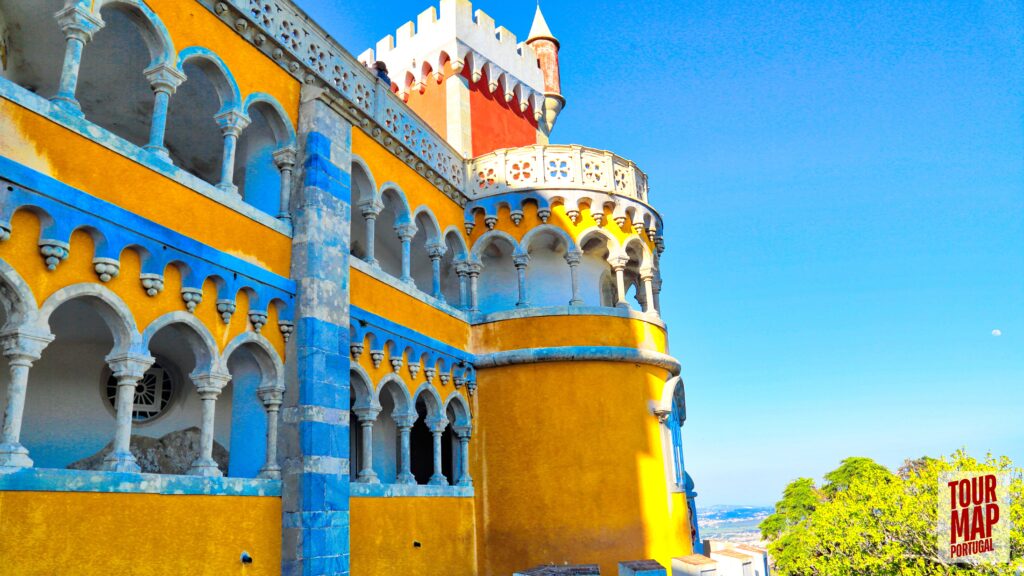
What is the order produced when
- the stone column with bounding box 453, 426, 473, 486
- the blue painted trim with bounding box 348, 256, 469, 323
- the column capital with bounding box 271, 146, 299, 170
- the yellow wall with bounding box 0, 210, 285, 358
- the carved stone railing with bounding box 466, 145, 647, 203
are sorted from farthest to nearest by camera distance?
the carved stone railing with bounding box 466, 145, 647, 203, the stone column with bounding box 453, 426, 473, 486, the blue painted trim with bounding box 348, 256, 469, 323, the column capital with bounding box 271, 146, 299, 170, the yellow wall with bounding box 0, 210, 285, 358

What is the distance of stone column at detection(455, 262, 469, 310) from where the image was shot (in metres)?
13.5

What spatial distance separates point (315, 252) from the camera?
29.3 feet

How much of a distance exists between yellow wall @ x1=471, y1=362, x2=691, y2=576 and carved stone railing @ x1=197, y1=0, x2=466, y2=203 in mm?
3979

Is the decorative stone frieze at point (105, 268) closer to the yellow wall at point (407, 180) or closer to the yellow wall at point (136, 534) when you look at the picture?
the yellow wall at point (136, 534)

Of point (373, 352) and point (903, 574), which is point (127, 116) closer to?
point (373, 352)

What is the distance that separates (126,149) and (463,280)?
7.19m

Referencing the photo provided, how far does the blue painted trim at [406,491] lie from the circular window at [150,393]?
300 cm

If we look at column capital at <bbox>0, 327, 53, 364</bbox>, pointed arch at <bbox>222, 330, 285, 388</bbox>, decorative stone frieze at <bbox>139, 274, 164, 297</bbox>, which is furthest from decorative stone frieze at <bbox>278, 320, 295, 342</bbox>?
column capital at <bbox>0, 327, 53, 364</bbox>

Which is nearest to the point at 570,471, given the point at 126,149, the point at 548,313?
the point at 548,313

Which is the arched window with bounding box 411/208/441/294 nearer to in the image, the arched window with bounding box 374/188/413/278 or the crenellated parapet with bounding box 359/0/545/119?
the arched window with bounding box 374/188/413/278

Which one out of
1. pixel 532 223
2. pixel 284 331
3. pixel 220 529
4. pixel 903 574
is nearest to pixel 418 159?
pixel 532 223

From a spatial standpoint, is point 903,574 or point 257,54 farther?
point 903,574

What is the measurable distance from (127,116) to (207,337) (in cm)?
475

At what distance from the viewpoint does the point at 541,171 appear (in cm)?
1388
